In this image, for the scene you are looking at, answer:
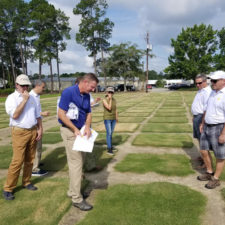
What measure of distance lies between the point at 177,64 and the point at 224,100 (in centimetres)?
5153

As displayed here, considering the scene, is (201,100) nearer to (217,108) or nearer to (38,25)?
(217,108)

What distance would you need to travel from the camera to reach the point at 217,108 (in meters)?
3.58

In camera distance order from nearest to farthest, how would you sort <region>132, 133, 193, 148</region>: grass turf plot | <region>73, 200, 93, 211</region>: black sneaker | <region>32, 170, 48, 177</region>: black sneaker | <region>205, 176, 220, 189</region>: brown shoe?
1. <region>73, 200, 93, 211</region>: black sneaker
2. <region>205, 176, 220, 189</region>: brown shoe
3. <region>32, 170, 48, 177</region>: black sneaker
4. <region>132, 133, 193, 148</region>: grass turf plot

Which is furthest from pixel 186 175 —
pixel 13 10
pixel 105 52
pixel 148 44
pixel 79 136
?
pixel 13 10

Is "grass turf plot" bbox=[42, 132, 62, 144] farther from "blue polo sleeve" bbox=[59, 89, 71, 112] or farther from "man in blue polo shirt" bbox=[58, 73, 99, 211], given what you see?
"blue polo sleeve" bbox=[59, 89, 71, 112]

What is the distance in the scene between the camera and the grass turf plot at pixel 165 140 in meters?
6.43

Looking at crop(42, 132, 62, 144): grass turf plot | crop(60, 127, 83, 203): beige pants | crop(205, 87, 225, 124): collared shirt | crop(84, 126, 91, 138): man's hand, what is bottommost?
crop(42, 132, 62, 144): grass turf plot

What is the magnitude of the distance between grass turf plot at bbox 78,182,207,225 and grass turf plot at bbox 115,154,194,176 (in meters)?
0.67

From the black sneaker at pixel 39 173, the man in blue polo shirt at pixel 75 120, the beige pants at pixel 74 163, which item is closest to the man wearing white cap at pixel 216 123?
the man in blue polo shirt at pixel 75 120

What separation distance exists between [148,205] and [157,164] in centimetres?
178

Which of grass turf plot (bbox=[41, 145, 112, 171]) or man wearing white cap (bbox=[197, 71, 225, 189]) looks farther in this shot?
grass turf plot (bbox=[41, 145, 112, 171])

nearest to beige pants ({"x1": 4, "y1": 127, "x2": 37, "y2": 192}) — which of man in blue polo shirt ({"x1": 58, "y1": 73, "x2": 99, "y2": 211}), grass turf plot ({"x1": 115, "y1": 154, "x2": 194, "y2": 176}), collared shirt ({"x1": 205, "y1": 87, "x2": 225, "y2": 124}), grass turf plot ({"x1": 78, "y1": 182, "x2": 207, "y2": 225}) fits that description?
man in blue polo shirt ({"x1": 58, "y1": 73, "x2": 99, "y2": 211})

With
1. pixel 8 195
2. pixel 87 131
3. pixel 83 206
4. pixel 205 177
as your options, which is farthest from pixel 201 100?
pixel 8 195

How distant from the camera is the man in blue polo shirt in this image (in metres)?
3.02
